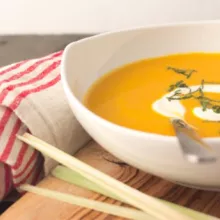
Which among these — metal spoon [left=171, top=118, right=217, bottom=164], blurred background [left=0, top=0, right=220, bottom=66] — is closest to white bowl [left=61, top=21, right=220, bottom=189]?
metal spoon [left=171, top=118, right=217, bottom=164]

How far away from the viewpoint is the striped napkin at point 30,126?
0.64 metres

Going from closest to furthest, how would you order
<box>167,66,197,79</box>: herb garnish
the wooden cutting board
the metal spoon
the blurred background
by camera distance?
the metal spoon, the wooden cutting board, <box>167,66,197,79</box>: herb garnish, the blurred background

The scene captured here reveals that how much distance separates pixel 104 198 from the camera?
0.60 meters

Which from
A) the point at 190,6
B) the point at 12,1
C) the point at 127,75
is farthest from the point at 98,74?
the point at 12,1

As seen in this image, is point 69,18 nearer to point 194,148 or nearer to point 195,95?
point 195,95

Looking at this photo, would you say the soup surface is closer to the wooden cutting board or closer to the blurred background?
the wooden cutting board

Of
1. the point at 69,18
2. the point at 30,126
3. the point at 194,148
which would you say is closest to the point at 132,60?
the point at 30,126

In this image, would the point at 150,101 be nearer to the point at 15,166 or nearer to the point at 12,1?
the point at 15,166

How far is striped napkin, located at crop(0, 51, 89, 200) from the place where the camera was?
0.64 metres

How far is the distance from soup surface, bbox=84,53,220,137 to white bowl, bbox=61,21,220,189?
1 centimetres

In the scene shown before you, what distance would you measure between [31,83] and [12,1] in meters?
0.54

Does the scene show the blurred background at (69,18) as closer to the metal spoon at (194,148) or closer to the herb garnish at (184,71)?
the herb garnish at (184,71)

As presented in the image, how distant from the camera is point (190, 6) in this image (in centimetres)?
110

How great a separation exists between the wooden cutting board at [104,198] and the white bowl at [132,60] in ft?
0.14
